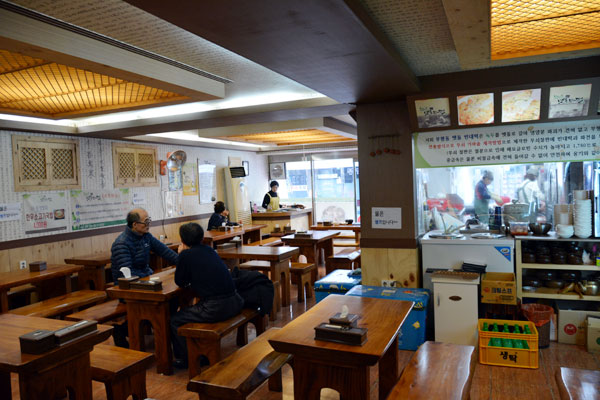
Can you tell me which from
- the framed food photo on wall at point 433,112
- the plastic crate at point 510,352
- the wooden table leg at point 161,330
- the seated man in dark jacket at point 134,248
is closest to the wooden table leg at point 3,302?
the seated man in dark jacket at point 134,248

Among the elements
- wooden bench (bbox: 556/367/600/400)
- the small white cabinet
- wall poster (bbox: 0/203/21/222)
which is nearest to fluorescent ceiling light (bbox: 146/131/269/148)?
wall poster (bbox: 0/203/21/222)

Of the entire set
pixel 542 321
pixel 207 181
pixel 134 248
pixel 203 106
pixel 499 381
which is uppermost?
pixel 203 106

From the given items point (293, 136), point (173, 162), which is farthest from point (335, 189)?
point (173, 162)

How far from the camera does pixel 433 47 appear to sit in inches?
127

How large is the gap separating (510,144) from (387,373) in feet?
8.55

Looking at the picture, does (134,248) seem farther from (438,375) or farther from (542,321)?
(542,321)

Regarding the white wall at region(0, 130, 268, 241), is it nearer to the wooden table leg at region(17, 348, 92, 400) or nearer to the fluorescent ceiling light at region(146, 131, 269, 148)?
the fluorescent ceiling light at region(146, 131, 269, 148)

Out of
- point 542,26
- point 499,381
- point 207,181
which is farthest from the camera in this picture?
point 207,181

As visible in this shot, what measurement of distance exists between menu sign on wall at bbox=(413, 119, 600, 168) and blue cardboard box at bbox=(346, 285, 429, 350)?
137 centimetres

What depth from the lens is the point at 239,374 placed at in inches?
109

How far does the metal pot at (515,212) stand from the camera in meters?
4.71

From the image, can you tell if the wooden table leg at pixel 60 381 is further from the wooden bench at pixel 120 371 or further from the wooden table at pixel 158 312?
the wooden table at pixel 158 312

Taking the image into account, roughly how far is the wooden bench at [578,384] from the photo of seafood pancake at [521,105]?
2482 mm

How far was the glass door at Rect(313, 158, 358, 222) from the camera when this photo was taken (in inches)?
478
